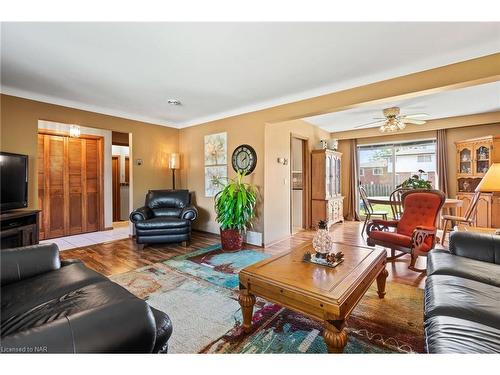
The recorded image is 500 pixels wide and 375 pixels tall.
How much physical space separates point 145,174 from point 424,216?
4.85 meters

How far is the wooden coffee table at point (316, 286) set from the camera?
4.47ft

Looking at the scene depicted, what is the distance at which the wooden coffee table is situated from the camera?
1.36 m

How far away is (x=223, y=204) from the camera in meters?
3.90

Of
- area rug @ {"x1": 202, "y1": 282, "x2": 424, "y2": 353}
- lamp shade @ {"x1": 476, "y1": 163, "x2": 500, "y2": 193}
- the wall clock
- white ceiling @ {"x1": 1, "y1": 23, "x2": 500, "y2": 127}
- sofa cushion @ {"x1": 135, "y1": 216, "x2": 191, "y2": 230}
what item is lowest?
area rug @ {"x1": 202, "y1": 282, "x2": 424, "y2": 353}

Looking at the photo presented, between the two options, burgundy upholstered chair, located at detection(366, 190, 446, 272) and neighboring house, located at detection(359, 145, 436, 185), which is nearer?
burgundy upholstered chair, located at detection(366, 190, 446, 272)

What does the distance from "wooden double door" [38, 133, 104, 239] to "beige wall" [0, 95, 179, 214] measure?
1055mm

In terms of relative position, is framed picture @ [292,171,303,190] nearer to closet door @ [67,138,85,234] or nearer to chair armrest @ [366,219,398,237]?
chair armrest @ [366,219,398,237]

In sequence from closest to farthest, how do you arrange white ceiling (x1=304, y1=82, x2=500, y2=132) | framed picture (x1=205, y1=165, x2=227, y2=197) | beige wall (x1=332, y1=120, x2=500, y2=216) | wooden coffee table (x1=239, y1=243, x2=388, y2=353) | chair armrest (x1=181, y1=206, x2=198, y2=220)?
wooden coffee table (x1=239, y1=243, x2=388, y2=353) < white ceiling (x1=304, y1=82, x2=500, y2=132) < chair armrest (x1=181, y1=206, x2=198, y2=220) < framed picture (x1=205, y1=165, x2=227, y2=197) < beige wall (x1=332, y1=120, x2=500, y2=216)

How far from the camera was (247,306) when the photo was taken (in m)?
1.76

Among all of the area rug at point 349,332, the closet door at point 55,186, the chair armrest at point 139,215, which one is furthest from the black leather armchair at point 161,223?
the area rug at point 349,332

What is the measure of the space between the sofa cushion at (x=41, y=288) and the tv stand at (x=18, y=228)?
178 centimetres

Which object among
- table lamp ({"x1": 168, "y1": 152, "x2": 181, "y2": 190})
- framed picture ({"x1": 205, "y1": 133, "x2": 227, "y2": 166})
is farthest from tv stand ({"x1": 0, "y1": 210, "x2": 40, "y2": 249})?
framed picture ({"x1": 205, "y1": 133, "x2": 227, "y2": 166})

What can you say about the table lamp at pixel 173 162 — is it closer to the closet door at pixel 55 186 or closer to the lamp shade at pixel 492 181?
the closet door at pixel 55 186
